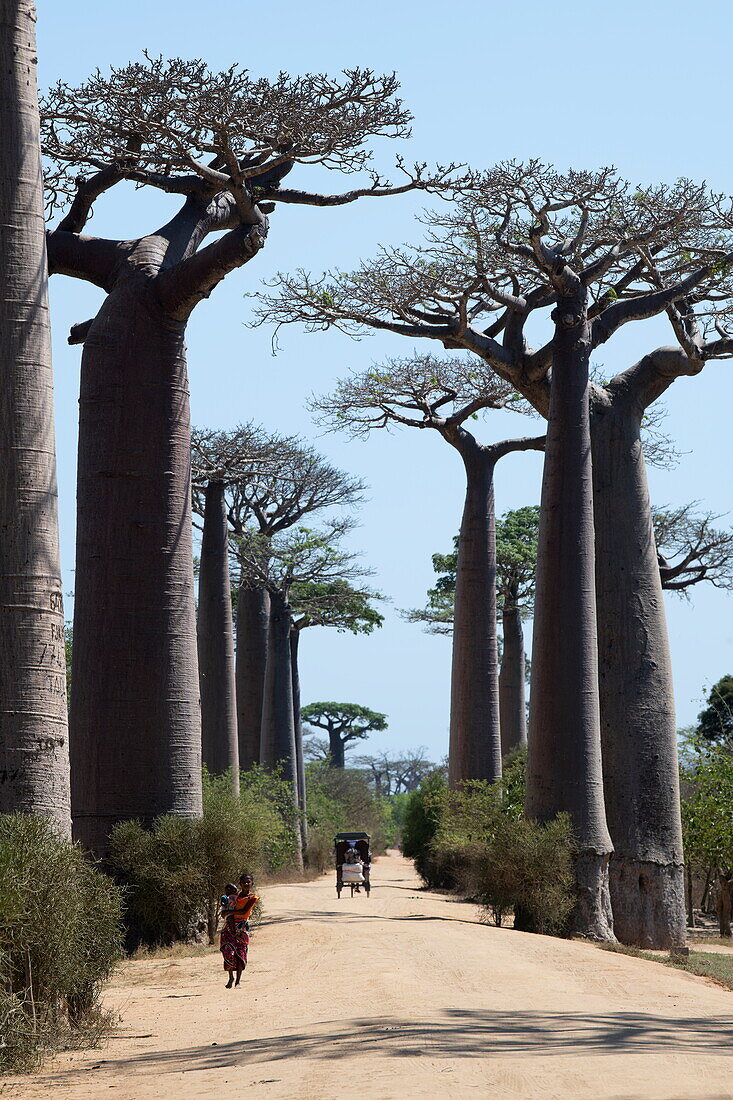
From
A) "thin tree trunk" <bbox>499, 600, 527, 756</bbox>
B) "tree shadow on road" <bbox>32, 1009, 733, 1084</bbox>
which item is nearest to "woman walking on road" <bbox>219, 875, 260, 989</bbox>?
"tree shadow on road" <bbox>32, 1009, 733, 1084</bbox>

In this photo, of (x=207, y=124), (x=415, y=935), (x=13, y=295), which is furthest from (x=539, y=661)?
(x=13, y=295)

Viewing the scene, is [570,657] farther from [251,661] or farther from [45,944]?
[251,661]

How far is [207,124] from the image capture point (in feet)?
39.2

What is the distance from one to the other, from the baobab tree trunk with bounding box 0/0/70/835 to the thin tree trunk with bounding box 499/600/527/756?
899 inches

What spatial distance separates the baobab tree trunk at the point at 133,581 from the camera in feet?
36.8

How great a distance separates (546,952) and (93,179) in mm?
8816

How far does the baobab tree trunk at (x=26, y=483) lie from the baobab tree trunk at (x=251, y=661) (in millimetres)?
21320

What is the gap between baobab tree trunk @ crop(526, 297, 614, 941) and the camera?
12727 millimetres

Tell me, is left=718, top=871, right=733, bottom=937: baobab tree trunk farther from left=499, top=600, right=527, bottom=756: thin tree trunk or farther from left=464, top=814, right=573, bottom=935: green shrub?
left=499, top=600, right=527, bottom=756: thin tree trunk

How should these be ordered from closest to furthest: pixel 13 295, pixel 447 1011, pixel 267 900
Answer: pixel 447 1011, pixel 13 295, pixel 267 900

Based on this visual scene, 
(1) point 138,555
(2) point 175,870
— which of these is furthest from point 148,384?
(2) point 175,870

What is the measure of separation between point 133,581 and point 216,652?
10.1m

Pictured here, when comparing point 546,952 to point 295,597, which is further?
point 295,597

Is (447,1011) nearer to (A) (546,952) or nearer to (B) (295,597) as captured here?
(A) (546,952)
